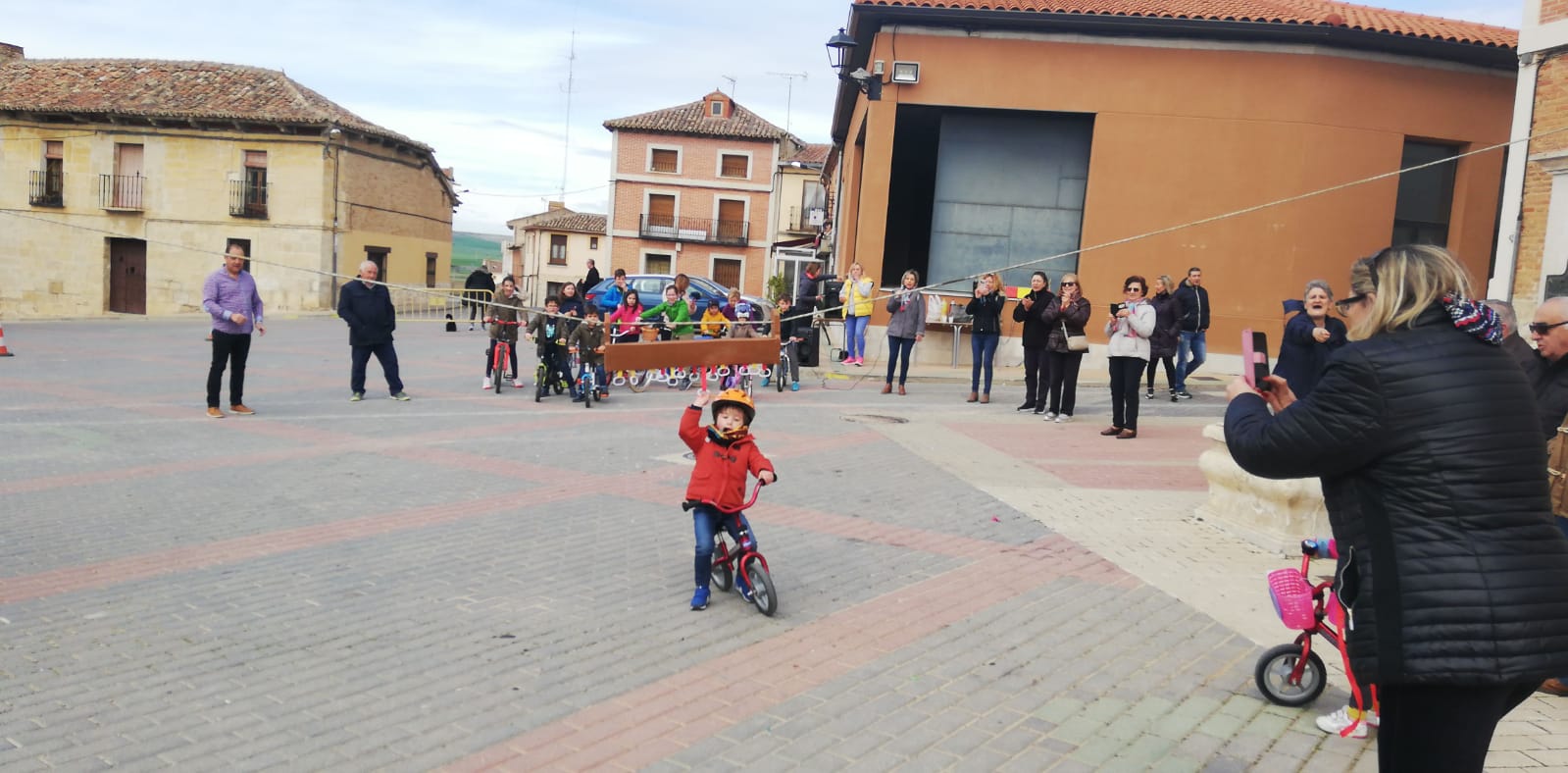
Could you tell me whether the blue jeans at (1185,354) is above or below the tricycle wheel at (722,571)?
above

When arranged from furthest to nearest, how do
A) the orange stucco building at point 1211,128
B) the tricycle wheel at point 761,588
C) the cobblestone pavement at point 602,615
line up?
1. the orange stucco building at point 1211,128
2. the tricycle wheel at point 761,588
3. the cobblestone pavement at point 602,615

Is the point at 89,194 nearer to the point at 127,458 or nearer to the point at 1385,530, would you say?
the point at 127,458

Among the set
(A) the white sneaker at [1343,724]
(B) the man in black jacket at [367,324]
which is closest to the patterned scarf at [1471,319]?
(A) the white sneaker at [1343,724]

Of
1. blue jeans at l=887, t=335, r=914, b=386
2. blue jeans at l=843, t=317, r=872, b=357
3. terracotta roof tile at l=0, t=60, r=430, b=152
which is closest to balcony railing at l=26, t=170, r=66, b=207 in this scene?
terracotta roof tile at l=0, t=60, r=430, b=152

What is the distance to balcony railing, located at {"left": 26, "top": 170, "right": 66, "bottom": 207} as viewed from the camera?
3903 centimetres

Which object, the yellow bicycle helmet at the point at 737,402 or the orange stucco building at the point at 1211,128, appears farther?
the orange stucco building at the point at 1211,128

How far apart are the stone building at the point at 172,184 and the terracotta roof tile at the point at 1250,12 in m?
25.9

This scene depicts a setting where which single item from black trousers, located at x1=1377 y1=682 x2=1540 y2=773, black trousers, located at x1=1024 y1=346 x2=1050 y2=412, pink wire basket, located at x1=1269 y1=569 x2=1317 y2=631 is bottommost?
pink wire basket, located at x1=1269 y1=569 x2=1317 y2=631

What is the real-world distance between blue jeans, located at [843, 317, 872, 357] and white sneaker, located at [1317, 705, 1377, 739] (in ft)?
44.1

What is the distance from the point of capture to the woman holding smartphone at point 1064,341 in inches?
481

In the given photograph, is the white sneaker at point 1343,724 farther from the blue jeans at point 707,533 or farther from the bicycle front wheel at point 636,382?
the bicycle front wheel at point 636,382

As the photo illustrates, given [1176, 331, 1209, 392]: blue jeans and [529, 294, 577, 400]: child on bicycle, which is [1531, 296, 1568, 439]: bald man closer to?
[1176, 331, 1209, 392]: blue jeans

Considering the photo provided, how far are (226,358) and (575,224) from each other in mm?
57660

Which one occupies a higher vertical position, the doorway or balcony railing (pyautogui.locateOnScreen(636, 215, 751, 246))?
balcony railing (pyautogui.locateOnScreen(636, 215, 751, 246))
